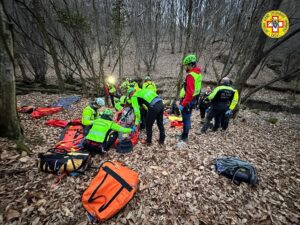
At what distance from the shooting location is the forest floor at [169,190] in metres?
2.65

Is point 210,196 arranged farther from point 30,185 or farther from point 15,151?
point 15,151

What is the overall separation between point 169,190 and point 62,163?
245cm

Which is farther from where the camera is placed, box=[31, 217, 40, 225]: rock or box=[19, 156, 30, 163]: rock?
box=[19, 156, 30, 163]: rock

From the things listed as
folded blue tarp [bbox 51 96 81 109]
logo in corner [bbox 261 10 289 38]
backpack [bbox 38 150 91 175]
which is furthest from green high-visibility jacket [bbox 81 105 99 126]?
logo in corner [bbox 261 10 289 38]

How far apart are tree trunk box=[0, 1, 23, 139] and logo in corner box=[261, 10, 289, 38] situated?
28.1 feet

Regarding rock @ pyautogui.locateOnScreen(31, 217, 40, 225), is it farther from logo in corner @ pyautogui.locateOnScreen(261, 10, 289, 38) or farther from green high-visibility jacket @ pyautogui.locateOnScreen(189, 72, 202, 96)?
logo in corner @ pyautogui.locateOnScreen(261, 10, 289, 38)

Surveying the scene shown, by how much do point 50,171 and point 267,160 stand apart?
612 cm

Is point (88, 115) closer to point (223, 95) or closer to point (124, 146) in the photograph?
point (124, 146)

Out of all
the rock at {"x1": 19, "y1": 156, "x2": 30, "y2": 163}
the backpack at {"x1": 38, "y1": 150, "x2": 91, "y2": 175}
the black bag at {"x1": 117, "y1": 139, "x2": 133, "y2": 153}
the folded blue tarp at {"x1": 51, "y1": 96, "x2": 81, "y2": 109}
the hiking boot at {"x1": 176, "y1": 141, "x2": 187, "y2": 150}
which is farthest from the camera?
the folded blue tarp at {"x1": 51, "y1": 96, "x2": 81, "y2": 109}

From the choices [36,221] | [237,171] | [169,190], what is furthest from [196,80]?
[36,221]

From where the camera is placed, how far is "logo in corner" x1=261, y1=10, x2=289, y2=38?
5.86m

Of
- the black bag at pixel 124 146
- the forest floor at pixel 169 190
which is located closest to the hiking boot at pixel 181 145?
the forest floor at pixel 169 190

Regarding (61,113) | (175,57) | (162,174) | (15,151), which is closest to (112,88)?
(61,113)

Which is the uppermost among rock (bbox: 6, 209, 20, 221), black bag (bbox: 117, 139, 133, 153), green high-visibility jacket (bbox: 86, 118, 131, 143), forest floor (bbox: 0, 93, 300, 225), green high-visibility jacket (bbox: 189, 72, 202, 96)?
green high-visibility jacket (bbox: 189, 72, 202, 96)
